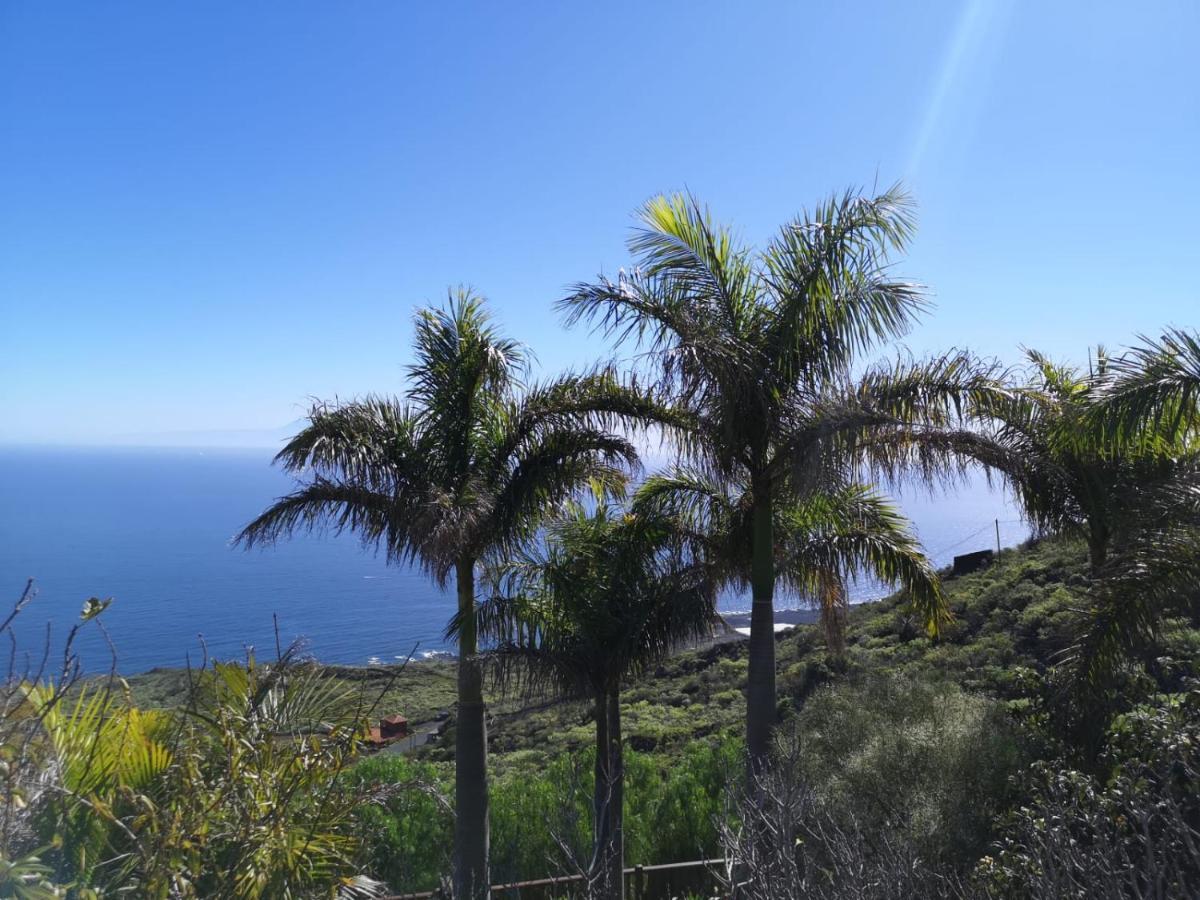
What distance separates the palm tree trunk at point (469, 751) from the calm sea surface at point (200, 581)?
15.9 inches

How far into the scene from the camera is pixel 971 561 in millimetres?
23062

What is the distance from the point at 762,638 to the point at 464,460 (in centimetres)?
337

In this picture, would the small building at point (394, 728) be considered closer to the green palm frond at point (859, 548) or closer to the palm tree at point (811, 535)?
the palm tree at point (811, 535)

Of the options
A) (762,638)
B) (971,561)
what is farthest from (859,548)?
(971,561)

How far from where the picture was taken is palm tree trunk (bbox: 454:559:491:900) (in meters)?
8.52

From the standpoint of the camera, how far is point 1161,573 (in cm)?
586

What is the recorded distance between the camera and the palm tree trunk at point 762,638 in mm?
7781

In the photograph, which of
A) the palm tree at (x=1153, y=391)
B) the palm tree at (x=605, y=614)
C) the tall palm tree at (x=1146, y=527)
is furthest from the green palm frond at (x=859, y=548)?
the palm tree at (x=1153, y=391)

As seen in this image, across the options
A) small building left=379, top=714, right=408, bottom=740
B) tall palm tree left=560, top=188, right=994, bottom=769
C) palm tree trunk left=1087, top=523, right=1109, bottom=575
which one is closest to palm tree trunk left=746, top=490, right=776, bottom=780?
tall palm tree left=560, top=188, right=994, bottom=769

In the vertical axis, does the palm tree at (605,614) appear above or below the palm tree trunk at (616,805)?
above

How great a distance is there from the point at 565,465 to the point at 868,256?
3.40 m

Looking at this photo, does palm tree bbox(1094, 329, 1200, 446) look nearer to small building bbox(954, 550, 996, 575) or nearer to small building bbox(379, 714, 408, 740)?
small building bbox(379, 714, 408, 740)

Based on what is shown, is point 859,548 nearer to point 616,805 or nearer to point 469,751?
point 616,805

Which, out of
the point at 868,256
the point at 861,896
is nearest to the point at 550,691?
the point at 868,256
